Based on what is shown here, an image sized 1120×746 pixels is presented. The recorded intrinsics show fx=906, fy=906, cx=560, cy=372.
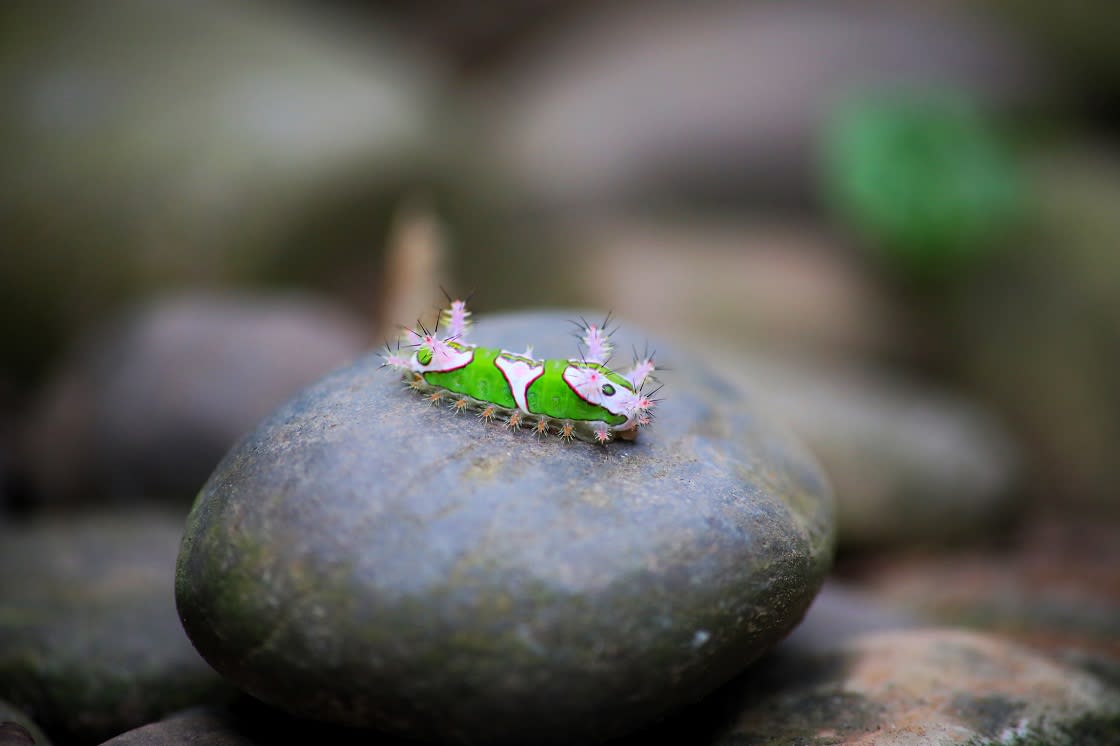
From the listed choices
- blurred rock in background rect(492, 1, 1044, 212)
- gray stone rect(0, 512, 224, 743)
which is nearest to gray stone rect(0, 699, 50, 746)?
gray stone rect(0, 512, 224, 743)

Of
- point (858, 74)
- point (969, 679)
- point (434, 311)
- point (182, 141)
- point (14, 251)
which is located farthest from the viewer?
point (858, 74)

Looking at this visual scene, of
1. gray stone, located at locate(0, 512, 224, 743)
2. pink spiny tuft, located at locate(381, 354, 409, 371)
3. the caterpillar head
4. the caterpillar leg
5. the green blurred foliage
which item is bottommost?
gray stone, located at locate(0, 512, 224, 743)

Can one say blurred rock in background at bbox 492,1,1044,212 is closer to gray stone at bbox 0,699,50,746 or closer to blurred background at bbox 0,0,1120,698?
blurred background at bbox 0,0,1120,698

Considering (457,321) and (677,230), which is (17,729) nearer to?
(457,321)

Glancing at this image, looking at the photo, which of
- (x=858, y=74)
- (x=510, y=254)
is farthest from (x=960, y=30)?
(x=510, y=254)

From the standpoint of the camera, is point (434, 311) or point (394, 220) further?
point (394, 220)

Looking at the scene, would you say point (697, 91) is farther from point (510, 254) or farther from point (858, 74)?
point (510, 254)

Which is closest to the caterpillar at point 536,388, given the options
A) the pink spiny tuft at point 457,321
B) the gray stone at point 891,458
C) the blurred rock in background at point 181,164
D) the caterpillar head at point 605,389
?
the caterpillar head at point 605,389
